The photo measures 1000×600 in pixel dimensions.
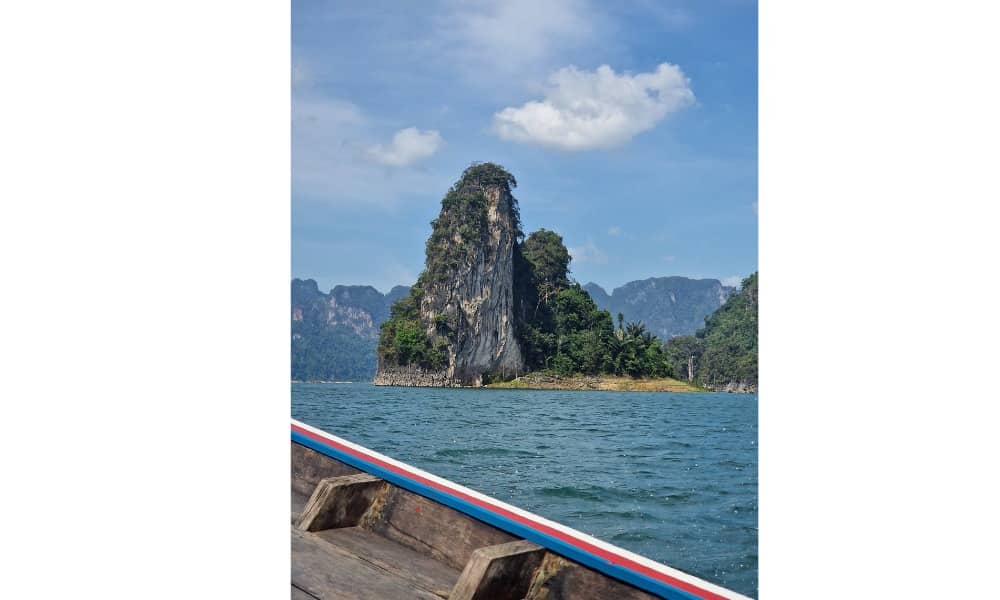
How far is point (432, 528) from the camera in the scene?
1.34 meters

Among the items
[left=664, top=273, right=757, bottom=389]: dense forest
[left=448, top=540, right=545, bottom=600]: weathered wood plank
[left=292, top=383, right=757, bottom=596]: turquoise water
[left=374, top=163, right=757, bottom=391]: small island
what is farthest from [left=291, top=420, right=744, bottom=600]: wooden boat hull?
[left=374, top=163, right=757, bottom=391]: small island

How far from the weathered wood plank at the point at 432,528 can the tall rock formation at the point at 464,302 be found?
1205 inches

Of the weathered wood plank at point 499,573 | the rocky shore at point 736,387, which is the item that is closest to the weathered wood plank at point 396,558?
the weathered wood plank at point 499,573

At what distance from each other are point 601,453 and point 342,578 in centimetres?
1991

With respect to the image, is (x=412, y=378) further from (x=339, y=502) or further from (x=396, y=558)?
(x=396, y=558)

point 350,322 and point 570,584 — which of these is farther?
point 350,322

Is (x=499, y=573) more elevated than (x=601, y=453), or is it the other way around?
(x=499, y=573)

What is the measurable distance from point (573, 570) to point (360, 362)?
40.2 m

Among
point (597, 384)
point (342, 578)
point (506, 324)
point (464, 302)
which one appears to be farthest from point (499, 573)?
point (464, 302)

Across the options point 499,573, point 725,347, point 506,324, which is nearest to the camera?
point 499,573

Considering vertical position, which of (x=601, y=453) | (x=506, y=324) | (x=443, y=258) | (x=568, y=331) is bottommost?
(x=601, y=453)
